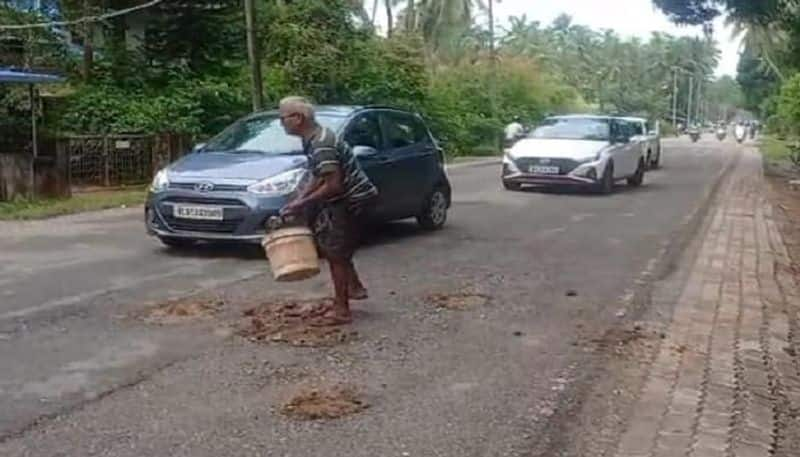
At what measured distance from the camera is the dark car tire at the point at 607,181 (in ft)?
68.7

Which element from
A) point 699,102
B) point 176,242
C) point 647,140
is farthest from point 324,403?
point 699,102

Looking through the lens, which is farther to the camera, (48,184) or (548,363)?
(48,184)

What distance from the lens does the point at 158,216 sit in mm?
11031

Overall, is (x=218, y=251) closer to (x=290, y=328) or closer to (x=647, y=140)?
(x=290, y=328)

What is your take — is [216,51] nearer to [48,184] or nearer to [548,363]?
[48,184]

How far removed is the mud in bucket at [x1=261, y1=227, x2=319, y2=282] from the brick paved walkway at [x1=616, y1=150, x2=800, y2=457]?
7.49 feet

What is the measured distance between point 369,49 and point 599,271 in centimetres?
2132

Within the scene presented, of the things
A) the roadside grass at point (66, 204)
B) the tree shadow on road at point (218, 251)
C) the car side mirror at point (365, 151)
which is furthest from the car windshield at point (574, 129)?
the tree shadow on road at point (218, 251)

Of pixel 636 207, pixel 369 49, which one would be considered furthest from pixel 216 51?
pixel 636 207

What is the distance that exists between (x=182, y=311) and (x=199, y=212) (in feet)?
9.59

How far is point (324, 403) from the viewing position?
5.61 m

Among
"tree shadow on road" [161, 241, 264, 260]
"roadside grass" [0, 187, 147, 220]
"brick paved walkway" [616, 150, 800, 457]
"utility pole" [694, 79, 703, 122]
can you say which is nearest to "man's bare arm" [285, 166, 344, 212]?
"brick paved walkway" [616, 150, 800, 457]

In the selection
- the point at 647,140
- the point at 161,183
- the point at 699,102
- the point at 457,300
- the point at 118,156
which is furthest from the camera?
the point at 699,102

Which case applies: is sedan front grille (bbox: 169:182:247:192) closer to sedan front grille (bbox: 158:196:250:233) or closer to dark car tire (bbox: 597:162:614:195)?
sedan front grille (bbox: 158:196:250:233)
